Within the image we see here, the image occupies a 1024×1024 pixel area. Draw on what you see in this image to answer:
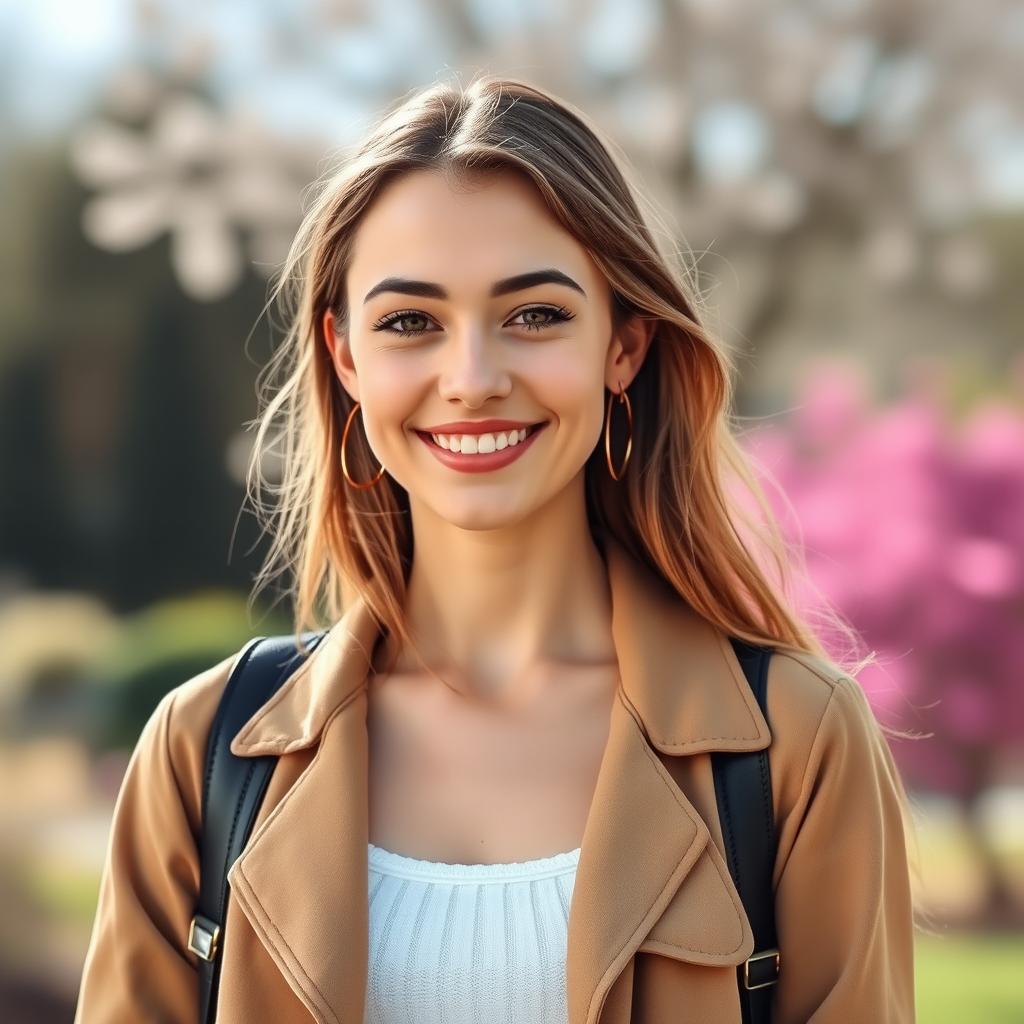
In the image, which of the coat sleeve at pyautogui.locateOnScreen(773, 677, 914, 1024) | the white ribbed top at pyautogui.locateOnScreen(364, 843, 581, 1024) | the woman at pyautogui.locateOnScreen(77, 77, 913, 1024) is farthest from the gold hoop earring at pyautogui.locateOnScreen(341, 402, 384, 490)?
the coat sleeve at pyautogui.locateOnScreen(773, 677, 914, 1024)

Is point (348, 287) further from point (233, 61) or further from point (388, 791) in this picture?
point (233, 61)

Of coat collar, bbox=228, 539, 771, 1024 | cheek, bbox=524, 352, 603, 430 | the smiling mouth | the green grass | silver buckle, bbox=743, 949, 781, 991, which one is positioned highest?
cheek, bbox=524, 352, 603, 430

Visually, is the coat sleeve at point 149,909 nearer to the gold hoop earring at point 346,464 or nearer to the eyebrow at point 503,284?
the gold hoop earring at point 346,464

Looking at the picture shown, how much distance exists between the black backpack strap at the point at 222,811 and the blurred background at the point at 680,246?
243 cm

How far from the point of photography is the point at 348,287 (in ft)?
6.79

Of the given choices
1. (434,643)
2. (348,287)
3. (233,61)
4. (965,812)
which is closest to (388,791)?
(434,643)

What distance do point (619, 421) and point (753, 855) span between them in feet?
2.24

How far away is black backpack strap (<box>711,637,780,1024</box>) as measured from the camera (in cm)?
185

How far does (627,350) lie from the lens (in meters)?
2.10

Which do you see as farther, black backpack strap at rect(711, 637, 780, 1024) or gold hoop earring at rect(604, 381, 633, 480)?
gold hoop earring at rect(604, 381, 633, 480)

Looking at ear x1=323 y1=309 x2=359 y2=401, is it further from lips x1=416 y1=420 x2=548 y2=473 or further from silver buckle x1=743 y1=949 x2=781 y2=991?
silver buckle x1=743 y1=949 x2=781 y2=991

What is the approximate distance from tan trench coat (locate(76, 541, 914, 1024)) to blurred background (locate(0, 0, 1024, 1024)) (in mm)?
2328

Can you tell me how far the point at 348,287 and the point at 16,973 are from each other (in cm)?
422

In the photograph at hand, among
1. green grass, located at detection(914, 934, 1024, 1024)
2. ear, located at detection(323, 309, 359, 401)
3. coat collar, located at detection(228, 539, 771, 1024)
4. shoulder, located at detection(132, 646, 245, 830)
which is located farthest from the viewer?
green grass, located at detection(914, 934, 1024, 1024)
